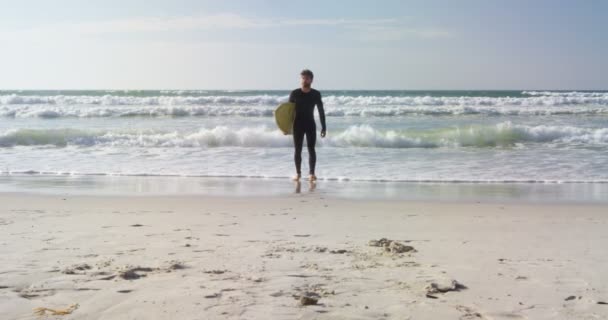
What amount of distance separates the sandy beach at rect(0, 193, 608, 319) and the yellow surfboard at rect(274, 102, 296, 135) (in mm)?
3357

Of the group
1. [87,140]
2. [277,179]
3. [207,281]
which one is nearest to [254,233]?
[207,281]

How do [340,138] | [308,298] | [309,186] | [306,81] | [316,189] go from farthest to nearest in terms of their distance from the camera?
[340,138], [306,81], [309,186], [316,189], [308,298]

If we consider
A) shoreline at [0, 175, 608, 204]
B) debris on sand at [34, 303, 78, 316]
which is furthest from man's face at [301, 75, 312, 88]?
debris on sand at [34, 303, 78, 316]

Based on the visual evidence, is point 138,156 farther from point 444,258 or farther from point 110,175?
point 444,258

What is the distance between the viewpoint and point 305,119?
9.46 m

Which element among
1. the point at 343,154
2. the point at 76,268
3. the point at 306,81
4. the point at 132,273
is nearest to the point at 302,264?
the point at 132,273

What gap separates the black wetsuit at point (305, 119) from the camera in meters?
9.30

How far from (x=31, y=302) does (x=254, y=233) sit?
7.15ft

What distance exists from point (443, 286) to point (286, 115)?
21.4 ft

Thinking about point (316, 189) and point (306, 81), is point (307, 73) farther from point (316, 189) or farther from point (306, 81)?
point (316, 189)

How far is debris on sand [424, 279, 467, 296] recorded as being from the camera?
10.5ft

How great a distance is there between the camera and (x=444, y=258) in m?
3.99

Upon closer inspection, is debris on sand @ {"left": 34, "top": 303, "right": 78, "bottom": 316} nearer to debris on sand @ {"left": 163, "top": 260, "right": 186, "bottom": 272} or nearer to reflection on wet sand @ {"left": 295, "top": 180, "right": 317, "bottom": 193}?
debris on sand @ {"left": 163, "top": 260, "right": 186, "bottom": 272}

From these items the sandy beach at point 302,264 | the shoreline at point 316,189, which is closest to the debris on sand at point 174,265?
the sandy beach at point 302,264
